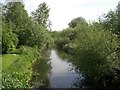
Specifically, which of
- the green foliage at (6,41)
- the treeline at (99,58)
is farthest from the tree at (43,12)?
the treeline at (99,58)

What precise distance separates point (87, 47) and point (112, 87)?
4519 millimetres

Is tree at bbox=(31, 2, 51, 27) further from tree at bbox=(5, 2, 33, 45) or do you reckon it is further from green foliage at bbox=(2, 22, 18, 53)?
green foliage at bbox=(2, 22, 18, 53)

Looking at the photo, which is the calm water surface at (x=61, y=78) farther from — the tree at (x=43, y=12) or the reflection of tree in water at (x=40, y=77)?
the tree at (x=43, y=12)

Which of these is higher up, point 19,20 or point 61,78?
point 19,20

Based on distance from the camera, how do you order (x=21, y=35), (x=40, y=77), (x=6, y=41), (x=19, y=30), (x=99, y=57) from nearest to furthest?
(x=99, y=57), (x=40, y=77), (x=6, y=41), (x=21, y=35), (x=19, y=30)

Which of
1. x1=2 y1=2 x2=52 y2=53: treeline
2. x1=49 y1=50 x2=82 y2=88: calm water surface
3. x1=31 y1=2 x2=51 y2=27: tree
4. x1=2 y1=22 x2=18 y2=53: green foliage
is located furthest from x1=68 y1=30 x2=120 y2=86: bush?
x1=31 y1=2 x2=51 y2=27: tree

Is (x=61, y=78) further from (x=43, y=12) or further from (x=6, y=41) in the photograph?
(x=43, y=12)

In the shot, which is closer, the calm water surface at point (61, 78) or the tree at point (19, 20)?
the calm water surface at point (61, 78)

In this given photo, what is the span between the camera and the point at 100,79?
83.5 ft

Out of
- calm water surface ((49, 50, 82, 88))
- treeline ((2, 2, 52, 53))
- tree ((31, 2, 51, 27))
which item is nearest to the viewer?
calm water surface ((49, 50, 82, 88))

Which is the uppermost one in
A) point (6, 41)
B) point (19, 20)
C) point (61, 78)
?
point (19, 20)

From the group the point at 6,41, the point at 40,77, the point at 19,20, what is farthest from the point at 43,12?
the point at 40,77

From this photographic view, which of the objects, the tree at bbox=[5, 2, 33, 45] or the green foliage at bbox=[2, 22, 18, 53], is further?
the tree at bbox=[5, 2, 33, 45]

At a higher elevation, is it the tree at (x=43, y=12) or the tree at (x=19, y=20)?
the tree at (x=43, y=12)
